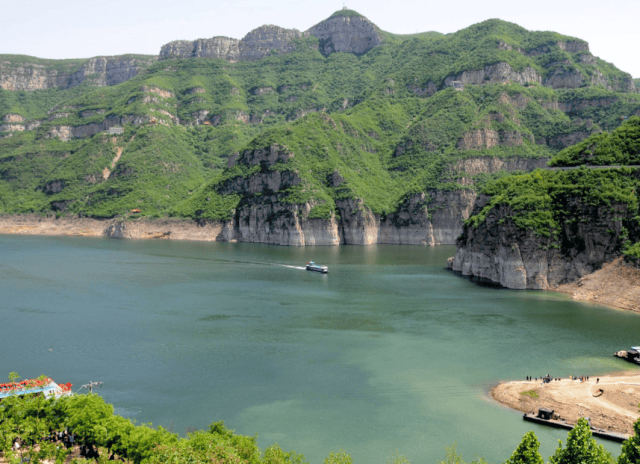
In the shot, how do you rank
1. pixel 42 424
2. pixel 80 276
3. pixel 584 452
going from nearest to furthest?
pixel 584 452
pixel 42 424
pixel 80 276

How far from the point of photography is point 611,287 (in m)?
110

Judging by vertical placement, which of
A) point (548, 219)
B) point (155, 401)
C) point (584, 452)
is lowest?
point (155, 401)

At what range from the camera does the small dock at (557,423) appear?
5427 cm

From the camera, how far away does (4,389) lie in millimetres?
55312

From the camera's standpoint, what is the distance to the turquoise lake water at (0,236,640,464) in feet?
183

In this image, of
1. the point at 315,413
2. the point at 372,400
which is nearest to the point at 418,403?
the point at 372,400

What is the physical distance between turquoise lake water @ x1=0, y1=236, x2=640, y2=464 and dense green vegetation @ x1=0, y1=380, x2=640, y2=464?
28.3ft

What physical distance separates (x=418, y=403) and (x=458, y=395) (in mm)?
5090

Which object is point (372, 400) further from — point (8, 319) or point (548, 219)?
point (548, 219)

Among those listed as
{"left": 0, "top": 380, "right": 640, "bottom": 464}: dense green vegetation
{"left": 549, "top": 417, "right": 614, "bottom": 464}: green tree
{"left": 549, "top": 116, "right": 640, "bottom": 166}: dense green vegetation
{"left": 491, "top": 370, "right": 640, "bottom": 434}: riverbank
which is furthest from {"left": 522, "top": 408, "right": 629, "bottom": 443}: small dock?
{"left": 549, "top": 116, "right": 640, "bottom": 166}: dense green vegetation

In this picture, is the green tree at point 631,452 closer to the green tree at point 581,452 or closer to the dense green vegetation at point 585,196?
the green tree at point 581,452

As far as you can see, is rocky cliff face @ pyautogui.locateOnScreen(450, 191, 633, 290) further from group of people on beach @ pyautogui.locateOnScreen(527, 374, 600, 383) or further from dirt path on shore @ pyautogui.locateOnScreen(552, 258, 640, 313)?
group of people on beach @ pyautogui.locateOnScreen(527, 374, 600, 383)

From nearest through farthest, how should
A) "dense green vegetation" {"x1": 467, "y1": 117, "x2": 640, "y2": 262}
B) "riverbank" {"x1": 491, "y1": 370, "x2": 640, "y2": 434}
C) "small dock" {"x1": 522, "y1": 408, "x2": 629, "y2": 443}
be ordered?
"small dock" {"x1": 522, "y1": 408, "x2": 629, "y2": 443} < "riverbank" {"x1": 491, "y1": 370, "x2": 640, "y2": 434} < "dense green vegetation" {"x1": 467, "y1": 117, "x2": 640, "y2": 262}

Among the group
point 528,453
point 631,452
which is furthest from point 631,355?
point 528,453
